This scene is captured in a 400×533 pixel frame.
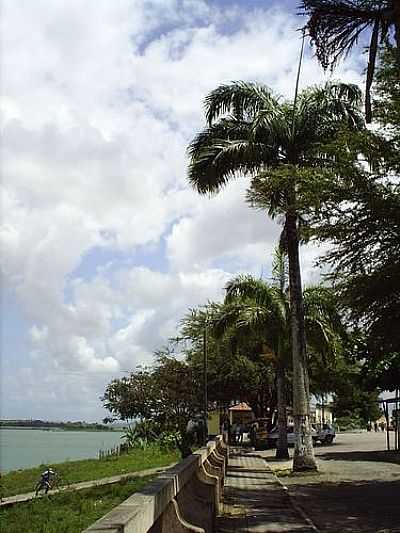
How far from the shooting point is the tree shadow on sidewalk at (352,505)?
11742 millimetres

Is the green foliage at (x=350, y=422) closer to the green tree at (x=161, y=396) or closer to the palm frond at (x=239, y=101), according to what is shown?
the green tree at (x=161, y=396)

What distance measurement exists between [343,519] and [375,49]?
374 inches

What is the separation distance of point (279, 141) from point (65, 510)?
40.6ft

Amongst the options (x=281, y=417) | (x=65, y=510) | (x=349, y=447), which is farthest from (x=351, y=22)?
(x=349, y=447)

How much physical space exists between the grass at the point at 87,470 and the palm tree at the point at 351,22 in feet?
61.2

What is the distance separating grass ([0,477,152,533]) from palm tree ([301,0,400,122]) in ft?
34.2

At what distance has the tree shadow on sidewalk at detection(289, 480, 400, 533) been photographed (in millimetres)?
11742

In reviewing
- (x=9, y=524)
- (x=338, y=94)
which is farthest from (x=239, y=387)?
(x=9, y=524)

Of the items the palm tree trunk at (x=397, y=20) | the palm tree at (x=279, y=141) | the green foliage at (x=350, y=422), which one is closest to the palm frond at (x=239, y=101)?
the palm tree at (x=279, y=141)

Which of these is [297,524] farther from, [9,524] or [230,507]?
[9,524]

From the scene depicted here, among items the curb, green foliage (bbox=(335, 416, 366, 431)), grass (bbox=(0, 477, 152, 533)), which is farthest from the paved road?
green foliage (bbox=(335, 416, 366, 431))

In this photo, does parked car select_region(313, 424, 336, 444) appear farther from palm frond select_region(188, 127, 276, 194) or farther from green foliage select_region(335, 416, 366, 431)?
green foliage select_region(335, 416, 366, 431)

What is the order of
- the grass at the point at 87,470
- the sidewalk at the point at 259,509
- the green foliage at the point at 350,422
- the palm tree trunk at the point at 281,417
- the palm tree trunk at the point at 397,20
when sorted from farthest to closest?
the green foliage at the point at 350,422 → the palm tree trunk at the point at 281,417 → the grass at the point at 87,470 → the palm tree trunk at the point at 397,20 → the sidewalk at the point at 259,509

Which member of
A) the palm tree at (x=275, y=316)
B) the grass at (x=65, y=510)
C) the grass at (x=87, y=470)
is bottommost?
the grass at (x=87, y=470)
